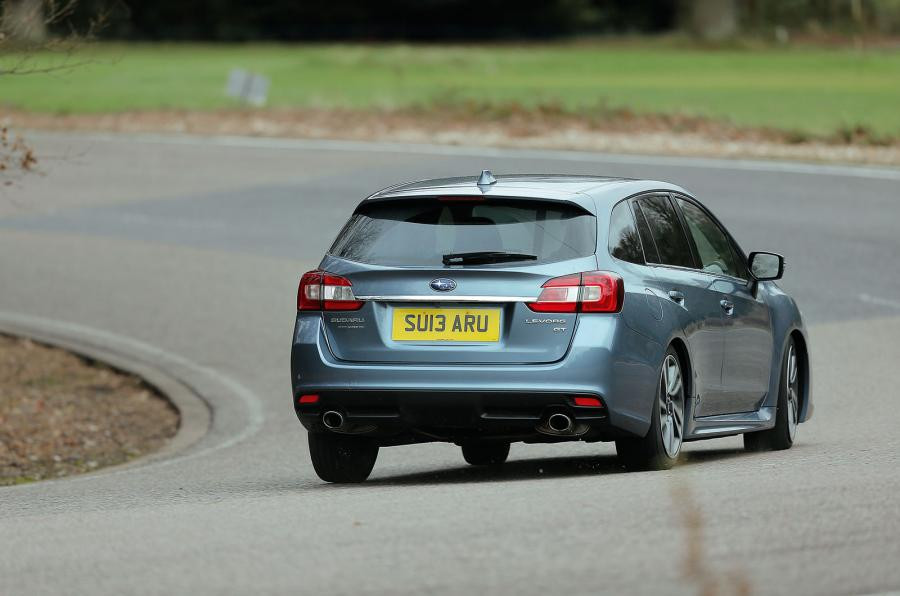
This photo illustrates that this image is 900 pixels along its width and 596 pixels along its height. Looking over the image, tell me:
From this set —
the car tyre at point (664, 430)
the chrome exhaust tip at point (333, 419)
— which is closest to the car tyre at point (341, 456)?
the chrome exhaust tip at point (333, 419)

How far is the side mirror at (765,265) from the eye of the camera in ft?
33.4

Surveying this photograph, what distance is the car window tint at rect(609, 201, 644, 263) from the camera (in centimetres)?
858

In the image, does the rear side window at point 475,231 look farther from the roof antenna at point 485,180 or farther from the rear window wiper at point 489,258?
the roof antenna at point 485,180

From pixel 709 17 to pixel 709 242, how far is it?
69325 millimetres

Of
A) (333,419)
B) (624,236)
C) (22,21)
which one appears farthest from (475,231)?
(22,21)

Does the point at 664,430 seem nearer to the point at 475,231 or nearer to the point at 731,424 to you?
the point at 731,424

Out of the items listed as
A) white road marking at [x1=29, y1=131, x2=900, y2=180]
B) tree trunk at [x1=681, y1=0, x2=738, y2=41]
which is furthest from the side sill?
tree trunk at [x1=681, y1=0, x2=738, y2=41]

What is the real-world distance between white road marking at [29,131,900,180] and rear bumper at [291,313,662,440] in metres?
17.6

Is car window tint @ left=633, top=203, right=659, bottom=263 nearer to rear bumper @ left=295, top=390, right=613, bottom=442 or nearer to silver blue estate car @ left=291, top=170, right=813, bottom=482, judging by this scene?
silver blue estate car @ left=291, top=170, right=813, bottom=482

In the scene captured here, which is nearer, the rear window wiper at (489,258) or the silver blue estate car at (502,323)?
the silver blue estate car at (502,323)

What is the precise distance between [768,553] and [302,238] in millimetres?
16416

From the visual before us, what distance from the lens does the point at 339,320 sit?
8.62m

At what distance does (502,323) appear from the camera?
8.32m

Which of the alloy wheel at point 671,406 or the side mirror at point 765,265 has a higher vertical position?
the side mirror at point 765,265
